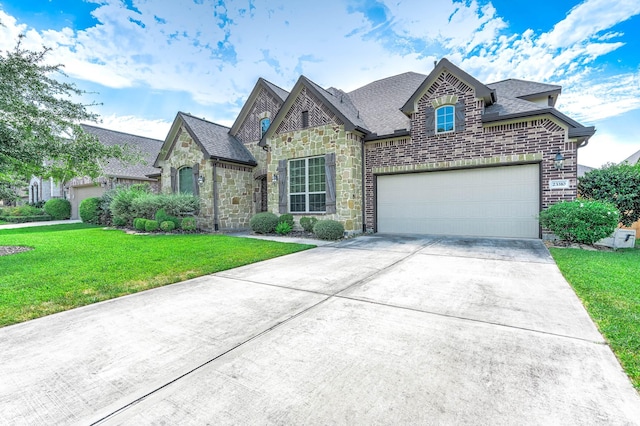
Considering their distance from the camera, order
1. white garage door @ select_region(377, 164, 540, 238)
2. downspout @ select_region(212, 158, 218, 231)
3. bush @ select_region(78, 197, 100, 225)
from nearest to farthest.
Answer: white garage door @ select_region(377, 164, 540, 238) < downspout @ select_region(212, 158, 218, 231) < bush @ select_region(78, 197, 100, 225)

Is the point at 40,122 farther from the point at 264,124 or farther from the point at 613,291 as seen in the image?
the point at 613,291

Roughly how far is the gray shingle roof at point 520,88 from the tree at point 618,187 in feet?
13.9

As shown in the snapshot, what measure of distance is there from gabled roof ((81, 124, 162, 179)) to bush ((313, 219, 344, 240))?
13.4 m

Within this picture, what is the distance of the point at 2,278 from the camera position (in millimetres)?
5020

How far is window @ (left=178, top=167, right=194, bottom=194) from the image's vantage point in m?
13.5

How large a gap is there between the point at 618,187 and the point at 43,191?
119ft

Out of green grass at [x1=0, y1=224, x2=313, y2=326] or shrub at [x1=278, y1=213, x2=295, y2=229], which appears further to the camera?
shrub at [x1=278, y1=213, x2=295, y2=229]

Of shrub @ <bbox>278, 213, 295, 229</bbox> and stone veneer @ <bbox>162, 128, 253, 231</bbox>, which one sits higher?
stone veneer @ <bbox>162, 128, 253, 231</bbox>


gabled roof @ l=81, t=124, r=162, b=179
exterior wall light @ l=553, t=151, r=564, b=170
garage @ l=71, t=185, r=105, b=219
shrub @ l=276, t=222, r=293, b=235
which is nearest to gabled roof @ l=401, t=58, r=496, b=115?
exterior wall light @ l=553, t=151, r=564, b=170

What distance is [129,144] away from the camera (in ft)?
67.7

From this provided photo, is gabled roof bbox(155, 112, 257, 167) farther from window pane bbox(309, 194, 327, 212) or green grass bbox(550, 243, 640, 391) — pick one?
green grass bbox(550, 243, 640, 391)

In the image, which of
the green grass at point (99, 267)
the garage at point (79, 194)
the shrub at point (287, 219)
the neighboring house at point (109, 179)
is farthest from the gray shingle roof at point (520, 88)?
the garage at point (79, 194)

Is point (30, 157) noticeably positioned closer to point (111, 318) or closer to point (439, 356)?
point (111, 318)

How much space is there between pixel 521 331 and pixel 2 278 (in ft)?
26.3
